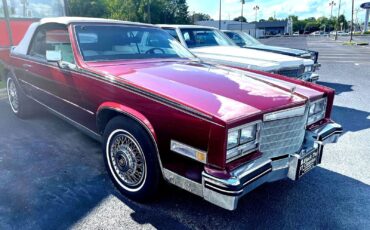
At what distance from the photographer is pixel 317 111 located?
3006mm

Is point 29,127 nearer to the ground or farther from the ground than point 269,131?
nearer to the ground

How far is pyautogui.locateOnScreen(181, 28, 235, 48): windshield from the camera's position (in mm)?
7162

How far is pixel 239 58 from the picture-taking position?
6168mm

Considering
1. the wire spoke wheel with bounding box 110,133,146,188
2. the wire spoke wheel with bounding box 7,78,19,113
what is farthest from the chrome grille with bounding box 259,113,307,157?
the wire spoke wheel with bounding box 7,78,19,113

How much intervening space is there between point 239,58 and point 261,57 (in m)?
0.52

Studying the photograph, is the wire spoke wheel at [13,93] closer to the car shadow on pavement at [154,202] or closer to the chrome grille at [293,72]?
the car shadow on pavement at [154,202]

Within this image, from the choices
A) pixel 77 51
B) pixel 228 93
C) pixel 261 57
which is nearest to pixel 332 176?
pixel 228 93

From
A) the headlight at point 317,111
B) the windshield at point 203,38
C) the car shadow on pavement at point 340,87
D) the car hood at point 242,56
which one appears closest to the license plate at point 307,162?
the headlight at point 317,111

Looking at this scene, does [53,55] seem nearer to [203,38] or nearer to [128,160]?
[128,160]

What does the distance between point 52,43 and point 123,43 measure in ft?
3.77

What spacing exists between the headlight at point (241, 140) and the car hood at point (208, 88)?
0.11 metres

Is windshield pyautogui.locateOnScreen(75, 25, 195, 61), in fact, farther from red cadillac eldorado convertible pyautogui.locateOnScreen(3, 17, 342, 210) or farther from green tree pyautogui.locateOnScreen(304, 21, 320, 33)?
green tree pyautogui.locateOnScreen(304, 21, 320, 33)

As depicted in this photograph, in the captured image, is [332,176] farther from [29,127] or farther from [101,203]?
[29,127]

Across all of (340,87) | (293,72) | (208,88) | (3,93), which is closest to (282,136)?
(208,88)
